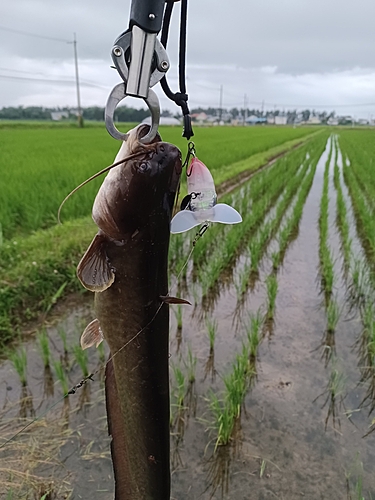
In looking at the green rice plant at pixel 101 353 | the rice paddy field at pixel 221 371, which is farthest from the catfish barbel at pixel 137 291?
the green rice plant at pixel 101 353

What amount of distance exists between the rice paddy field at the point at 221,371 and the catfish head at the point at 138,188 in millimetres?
263

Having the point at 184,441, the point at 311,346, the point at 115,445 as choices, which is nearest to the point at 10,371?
the point at 184,441

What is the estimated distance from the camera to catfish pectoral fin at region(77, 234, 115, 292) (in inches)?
40.0

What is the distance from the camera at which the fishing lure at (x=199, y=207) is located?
3.55 feet

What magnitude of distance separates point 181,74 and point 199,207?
1.24 feet

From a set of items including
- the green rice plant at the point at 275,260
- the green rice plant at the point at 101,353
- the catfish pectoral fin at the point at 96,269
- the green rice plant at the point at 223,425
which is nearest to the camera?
the catfish pectoral fin at the point at 96,269

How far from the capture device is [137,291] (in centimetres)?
108

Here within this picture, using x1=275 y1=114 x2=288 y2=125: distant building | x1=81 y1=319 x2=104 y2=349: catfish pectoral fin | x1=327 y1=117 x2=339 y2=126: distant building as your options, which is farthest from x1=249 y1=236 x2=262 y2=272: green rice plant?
x1=275 y1=114 x2=288 y2=125: distant building

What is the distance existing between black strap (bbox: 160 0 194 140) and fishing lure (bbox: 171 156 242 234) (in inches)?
4.1

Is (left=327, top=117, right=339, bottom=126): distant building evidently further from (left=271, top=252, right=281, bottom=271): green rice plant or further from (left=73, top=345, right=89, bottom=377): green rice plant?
(left=73, top=345, right=89, bottom=377): green rice plant

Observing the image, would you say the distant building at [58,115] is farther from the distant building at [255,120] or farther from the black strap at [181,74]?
the distant building at [255,120]

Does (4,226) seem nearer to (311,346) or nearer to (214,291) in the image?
(214,291)

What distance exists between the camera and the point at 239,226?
19.2 ft

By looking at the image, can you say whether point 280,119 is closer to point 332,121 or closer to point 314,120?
point 314,120
